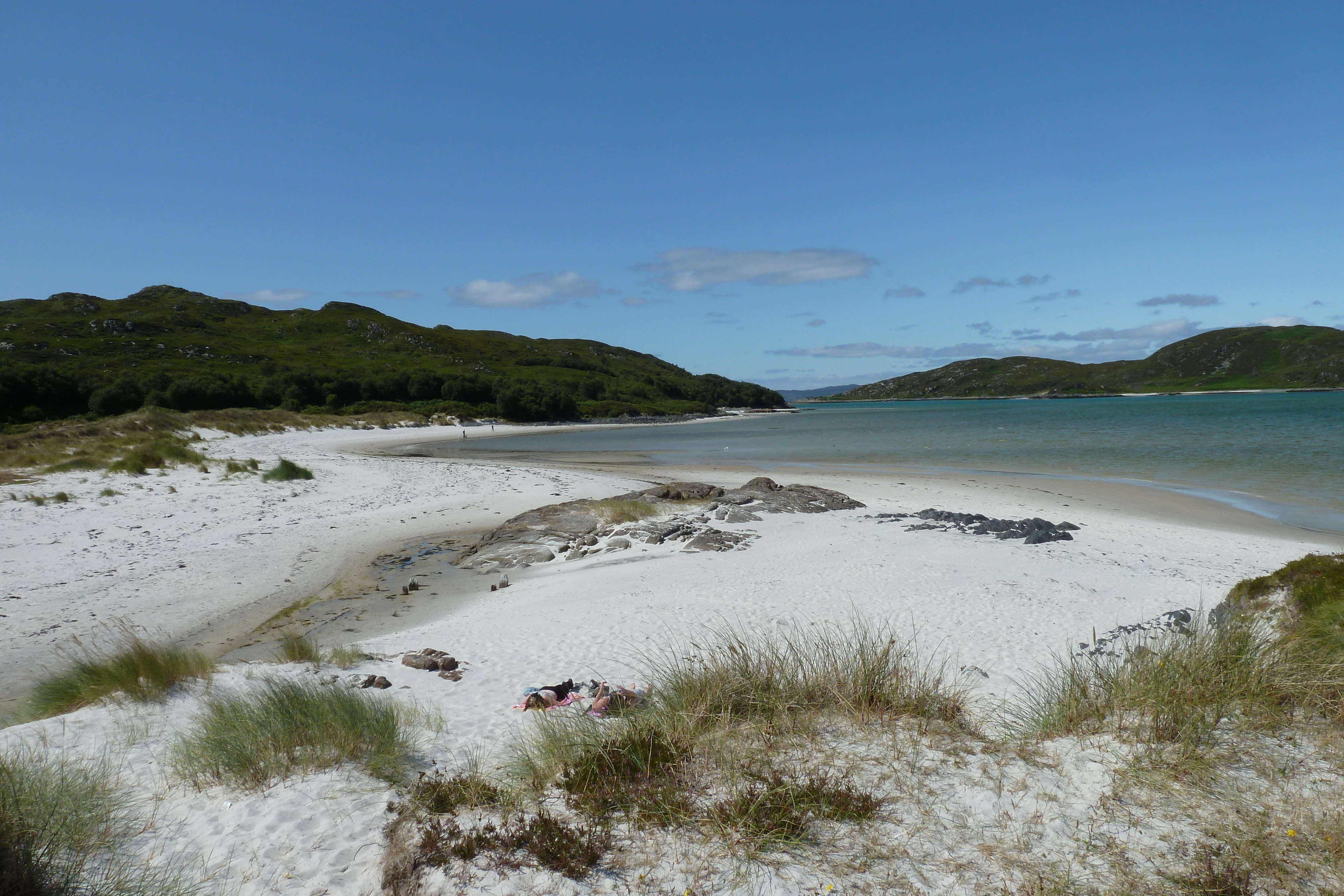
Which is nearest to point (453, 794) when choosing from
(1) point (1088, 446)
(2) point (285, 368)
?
(1) point (1088, 446)

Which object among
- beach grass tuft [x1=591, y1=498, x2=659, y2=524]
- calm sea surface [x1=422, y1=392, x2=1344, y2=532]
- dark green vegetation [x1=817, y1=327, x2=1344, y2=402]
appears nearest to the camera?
beach grass tuft [x1=591, y1=498, x2=659, y2=524]

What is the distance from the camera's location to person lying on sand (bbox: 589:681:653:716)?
5.59m

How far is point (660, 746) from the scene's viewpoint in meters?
4.49

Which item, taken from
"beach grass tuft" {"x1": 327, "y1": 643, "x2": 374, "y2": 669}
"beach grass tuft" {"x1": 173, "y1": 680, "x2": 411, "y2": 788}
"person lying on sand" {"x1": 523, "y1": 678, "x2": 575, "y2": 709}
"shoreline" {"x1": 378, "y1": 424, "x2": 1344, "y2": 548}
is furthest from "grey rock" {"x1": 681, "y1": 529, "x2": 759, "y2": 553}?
"shoreline" {"x1": 378, "y1": 424, "x2": 1344, "y2": 548}

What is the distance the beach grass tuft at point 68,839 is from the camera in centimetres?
301

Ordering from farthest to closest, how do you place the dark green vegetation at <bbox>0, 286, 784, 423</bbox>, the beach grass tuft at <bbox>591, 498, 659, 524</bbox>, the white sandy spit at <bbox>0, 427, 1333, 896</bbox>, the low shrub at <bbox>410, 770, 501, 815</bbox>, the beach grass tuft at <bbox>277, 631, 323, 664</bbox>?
the dark green vegetation at <bbox>0, 286, 784, 423</bbox>
the beach grass tuft at <bbox>591, 498, 659, 524</bbox>
the beach grass tuft at <bbox>277, 631, 323, 664</bbox>
the low shrub at <bbox>410, 770, 501, 815</bbox>
the white sandy spit at <bbox>0, 427, 1333, 896</bbox>

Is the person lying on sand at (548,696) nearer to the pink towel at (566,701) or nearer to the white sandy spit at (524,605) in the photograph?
the pink towel at (566,701)

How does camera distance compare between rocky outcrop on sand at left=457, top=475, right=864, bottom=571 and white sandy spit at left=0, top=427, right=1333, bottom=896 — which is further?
rocky outcrop on sand at left=457, top=475, right=864, bottom=571

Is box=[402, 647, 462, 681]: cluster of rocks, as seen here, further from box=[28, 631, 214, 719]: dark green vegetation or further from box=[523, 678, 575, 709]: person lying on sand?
box=[28, 631, 214, 719]: dark green vegetation

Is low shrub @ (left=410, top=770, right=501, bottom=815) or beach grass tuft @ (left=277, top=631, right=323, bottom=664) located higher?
low shrub @ (left=410, top=770, right=501, bottom=815)

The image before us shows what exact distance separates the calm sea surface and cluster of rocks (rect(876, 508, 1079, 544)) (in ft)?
24.1

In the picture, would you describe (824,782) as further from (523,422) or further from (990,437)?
(523,422)

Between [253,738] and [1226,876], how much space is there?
5682 mm

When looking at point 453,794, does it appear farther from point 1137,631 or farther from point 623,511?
point 623,511
